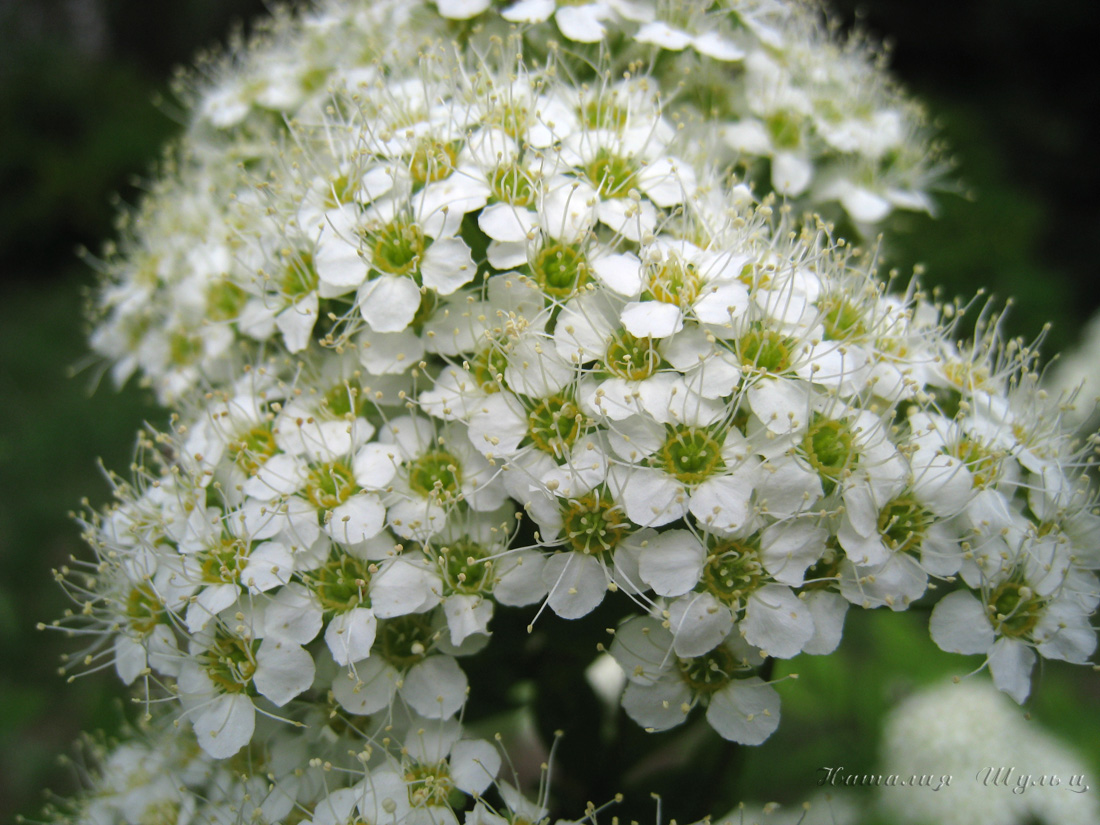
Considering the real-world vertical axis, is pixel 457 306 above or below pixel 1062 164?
above

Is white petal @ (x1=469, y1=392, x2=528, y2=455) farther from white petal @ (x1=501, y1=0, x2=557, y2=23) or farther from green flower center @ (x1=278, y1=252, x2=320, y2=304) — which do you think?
white petal @ (x1=501, y1=0, x2=557, y2=23)

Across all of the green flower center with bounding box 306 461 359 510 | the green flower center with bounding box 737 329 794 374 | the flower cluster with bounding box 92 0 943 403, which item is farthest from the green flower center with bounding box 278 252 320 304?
the green flower center with bounding box 737 329 794 374

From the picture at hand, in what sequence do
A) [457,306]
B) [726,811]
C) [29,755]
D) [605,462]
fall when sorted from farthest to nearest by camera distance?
[29,755], [726,811], [457,306], [605,462]

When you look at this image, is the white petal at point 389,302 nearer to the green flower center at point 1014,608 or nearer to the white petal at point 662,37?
the white petal at point 662,37

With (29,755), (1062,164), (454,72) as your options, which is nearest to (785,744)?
(454,72)

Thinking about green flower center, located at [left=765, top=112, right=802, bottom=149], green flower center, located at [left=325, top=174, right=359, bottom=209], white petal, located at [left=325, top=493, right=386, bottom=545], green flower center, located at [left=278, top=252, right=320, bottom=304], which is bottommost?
white petal, located at [left=325, top=493, right=386, bottom=545]

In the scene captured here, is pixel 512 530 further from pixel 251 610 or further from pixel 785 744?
pixel 785 744
